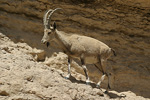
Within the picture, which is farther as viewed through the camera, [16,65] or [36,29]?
[36,29]

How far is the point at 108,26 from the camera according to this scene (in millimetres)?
10758

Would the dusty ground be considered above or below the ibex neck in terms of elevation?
below

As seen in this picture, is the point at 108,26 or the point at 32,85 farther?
the point at 108,26

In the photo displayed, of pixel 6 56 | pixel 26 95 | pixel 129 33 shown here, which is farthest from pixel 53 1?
pixel 26 95

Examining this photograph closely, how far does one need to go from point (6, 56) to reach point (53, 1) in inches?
175

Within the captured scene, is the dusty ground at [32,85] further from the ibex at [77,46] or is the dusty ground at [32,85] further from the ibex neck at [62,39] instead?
the ibex neck at [62,39]

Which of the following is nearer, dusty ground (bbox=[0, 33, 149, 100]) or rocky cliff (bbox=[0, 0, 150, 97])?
dusty ground (bbox=[0, 33, 149, 100])

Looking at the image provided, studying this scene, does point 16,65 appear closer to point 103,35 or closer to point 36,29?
point 36,29

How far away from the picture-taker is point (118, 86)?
10.1 meters

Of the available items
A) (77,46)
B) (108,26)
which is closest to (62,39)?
(77,46)

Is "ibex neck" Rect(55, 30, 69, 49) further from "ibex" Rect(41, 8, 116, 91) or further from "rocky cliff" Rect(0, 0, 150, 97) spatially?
"rocky cliff" Rect(0, 0, 150, 97)

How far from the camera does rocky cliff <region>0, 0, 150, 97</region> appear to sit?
9.87 m

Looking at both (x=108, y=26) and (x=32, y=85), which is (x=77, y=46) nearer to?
(x=32, y=85)

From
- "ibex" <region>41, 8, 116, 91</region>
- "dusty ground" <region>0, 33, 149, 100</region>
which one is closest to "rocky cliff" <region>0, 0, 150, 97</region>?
"ibex" <region>41, 8, 116, 91</region>
